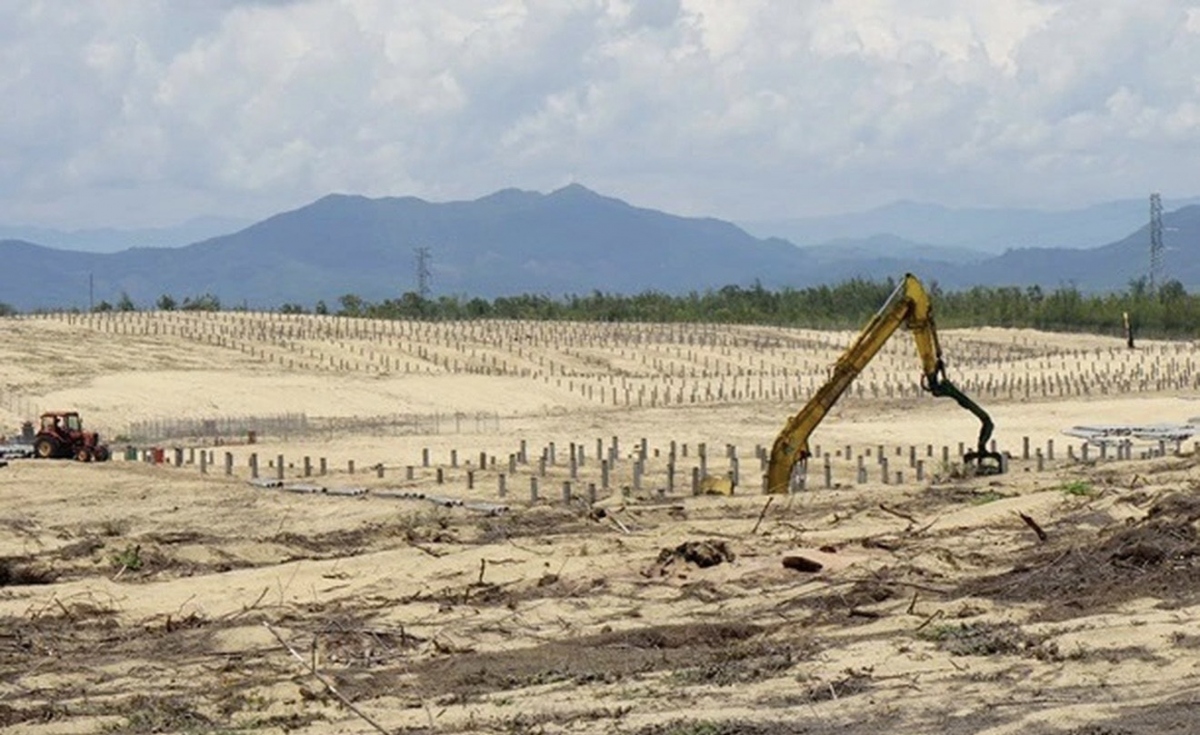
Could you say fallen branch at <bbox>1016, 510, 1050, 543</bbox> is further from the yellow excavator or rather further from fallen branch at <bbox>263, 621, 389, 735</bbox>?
the yellow excavator

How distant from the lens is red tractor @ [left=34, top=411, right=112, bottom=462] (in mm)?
40312

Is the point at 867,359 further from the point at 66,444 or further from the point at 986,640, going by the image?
the point at 66,444

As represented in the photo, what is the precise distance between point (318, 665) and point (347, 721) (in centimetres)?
220

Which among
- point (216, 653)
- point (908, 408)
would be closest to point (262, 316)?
point (908, 408)

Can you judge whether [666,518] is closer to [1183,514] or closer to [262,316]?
[1183,514]

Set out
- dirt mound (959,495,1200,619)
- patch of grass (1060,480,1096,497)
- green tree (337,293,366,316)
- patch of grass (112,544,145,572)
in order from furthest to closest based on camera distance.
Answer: green tree (337,293,366,316)
patch of grass (1060,480,1096,497)
patch of grass (112,544,145,572)
dirt mound (959,495,1200,619)

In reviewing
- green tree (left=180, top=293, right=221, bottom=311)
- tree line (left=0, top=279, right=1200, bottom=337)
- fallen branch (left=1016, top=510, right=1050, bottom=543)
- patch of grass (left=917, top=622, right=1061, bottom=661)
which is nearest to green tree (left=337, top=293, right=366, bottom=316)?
tree line (left=0, top=279, right=1200, bottom=337)

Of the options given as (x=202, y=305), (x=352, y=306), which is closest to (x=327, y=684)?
(x=202, y=305)

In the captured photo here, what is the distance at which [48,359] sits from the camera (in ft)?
221

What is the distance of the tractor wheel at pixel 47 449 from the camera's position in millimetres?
40156

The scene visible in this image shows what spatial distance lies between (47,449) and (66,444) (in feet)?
1.39

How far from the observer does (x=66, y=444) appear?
40.5m

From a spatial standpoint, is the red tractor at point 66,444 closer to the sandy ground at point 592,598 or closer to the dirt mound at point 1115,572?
the sandy ground at point 592,598

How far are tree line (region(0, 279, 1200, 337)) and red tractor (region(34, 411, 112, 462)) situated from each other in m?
62.4
